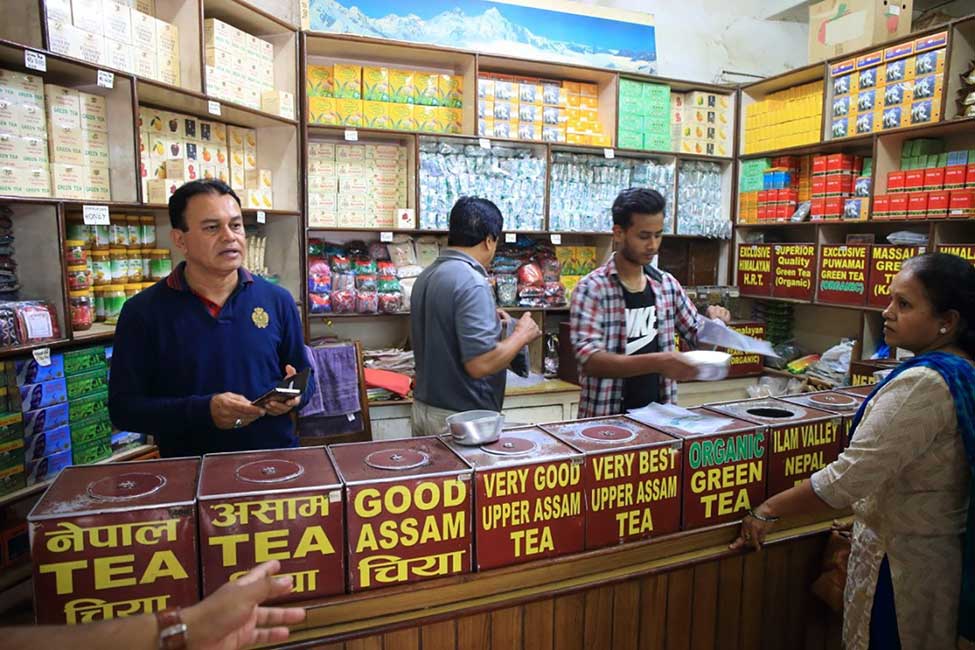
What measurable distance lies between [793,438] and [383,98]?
291 cm

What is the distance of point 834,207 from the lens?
3.91 m

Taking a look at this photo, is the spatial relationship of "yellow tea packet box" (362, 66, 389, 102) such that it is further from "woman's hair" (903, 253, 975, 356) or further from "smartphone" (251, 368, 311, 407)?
"woman's hair" (903, 253, 975, 356)

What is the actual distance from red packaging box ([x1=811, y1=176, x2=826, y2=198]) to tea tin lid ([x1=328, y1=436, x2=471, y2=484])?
3.47 m

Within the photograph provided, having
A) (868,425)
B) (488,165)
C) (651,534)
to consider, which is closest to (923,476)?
(868,425)

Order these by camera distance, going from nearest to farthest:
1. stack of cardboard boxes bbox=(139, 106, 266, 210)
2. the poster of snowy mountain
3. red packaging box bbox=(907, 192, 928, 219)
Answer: stack of cardboard boxes bbox=(139, 106, 266, 210) → red packaging box bbox=(907, 192, 928, 219) → the poster of snowy mountain

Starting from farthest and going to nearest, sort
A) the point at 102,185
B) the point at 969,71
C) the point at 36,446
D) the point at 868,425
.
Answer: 1. the point at 969,71
2. the point at 102,185
3. the point at 36,446
4. the point at 868,425

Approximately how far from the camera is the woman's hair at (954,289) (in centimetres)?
140

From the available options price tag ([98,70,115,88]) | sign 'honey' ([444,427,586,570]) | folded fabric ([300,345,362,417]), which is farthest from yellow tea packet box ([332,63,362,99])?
sign 'honey' ([444,427,586,570])

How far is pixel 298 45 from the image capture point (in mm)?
3348

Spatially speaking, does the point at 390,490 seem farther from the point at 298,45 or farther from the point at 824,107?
the point at 824,107

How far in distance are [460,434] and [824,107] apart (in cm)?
362

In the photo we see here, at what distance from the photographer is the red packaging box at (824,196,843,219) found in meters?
3.89

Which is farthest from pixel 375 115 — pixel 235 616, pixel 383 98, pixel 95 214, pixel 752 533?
pixel 235 616

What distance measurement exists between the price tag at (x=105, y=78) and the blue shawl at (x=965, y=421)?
2.69 m
